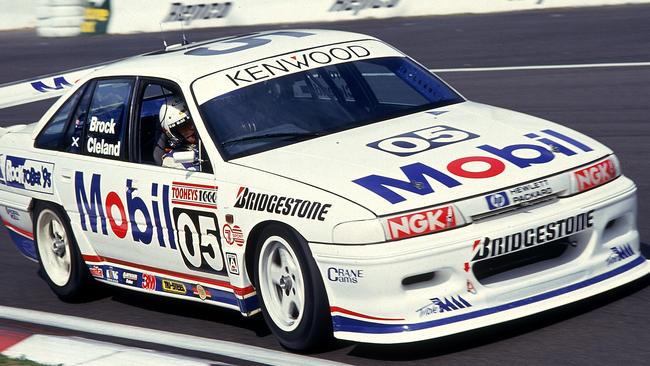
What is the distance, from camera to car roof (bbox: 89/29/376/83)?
6434 mm

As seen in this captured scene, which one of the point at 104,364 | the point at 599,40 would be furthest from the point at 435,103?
the point at 599,40

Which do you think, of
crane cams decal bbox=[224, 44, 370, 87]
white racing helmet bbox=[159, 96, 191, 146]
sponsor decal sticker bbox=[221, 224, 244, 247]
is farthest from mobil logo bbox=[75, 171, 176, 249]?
crane cams decal bbox=[224, 44, 370, 87]

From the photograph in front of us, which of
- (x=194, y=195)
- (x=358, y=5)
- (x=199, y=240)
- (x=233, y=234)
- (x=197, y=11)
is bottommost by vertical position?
(x=197, y=11)

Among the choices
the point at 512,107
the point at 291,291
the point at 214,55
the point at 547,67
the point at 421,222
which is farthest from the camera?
the point at 547,67

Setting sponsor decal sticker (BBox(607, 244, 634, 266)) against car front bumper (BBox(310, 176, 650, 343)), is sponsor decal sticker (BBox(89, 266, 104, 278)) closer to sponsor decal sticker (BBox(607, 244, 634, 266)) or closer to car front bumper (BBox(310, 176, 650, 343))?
car front bumper (BBox(310, 176, 650, 343))

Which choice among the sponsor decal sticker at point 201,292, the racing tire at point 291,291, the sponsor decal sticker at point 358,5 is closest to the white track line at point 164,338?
the racing tire at point 291,291

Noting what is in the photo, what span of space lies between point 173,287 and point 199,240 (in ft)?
1.58

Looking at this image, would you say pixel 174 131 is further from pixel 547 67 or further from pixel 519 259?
pixel 547 67

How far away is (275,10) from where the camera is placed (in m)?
20.5

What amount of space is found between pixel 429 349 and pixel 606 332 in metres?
0.82

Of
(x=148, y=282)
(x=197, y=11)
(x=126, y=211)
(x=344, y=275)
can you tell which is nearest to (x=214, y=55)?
(x=126, y=211)

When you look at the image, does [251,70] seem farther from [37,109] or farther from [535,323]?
[37,109]

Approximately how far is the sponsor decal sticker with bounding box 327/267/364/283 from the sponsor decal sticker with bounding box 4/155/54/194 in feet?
8.52

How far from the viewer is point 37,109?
14844 millimetres
